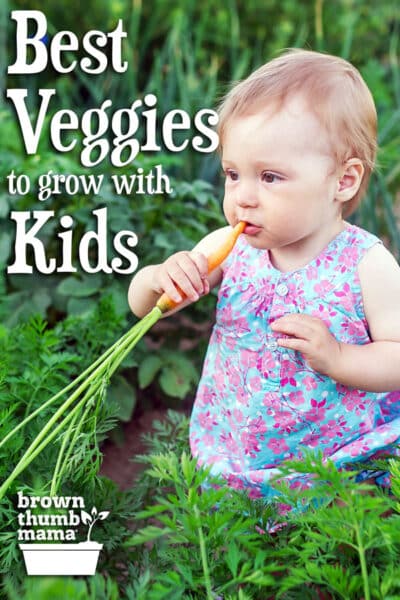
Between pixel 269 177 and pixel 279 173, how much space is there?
3 centimetres

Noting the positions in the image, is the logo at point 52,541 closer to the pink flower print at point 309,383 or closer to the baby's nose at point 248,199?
the pink flower print at point 309,383

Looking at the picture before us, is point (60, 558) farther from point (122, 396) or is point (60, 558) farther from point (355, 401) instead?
point (122, 396)

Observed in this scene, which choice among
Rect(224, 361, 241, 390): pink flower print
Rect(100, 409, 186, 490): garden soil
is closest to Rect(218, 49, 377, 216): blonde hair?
Rect(224, 361, 241, 390): pink flower print

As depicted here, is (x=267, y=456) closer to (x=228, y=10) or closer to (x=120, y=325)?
(x=120, y=325)

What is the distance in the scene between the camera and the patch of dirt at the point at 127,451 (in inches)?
105

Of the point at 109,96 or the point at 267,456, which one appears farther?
the point at 109,96

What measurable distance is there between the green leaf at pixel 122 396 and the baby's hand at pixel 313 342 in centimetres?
96

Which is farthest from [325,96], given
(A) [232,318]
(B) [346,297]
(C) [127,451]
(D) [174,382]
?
(C) [127,451]

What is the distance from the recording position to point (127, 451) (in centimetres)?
277

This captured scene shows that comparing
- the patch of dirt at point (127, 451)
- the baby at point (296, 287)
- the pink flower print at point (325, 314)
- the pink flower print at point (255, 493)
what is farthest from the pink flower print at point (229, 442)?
the patch of dirt at point (127, 451)

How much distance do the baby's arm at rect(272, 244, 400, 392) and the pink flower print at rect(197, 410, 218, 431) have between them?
0.35 meters

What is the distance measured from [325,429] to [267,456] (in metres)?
0.14

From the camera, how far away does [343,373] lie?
1688mm

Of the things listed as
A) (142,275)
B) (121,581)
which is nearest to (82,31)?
(142,275)
